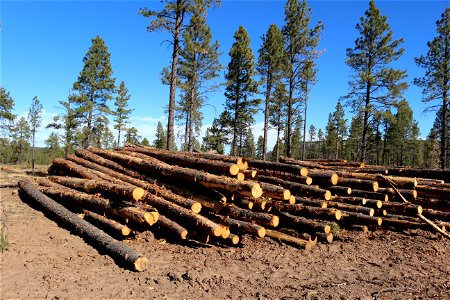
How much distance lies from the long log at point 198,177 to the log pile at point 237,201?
0.08 feet

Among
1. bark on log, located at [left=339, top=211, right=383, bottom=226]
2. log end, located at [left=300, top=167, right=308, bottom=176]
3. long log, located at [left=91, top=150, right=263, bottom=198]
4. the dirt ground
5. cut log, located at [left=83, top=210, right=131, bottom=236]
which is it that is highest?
log end, located at [left=300, top=167, right=308, bottom=176]

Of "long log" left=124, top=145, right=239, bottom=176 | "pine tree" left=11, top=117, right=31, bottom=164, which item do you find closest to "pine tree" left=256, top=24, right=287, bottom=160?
"long log" left=124, top=145, right=239, bottom=176

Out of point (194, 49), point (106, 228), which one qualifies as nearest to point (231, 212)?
point (106, 228)

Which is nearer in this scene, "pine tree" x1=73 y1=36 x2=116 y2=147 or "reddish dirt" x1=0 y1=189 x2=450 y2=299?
"reddish dirt" x1=0 y1=189 x2=450 y2=299

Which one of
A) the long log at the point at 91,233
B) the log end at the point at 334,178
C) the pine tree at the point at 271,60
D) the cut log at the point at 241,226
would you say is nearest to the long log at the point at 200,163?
the cut log at the point at 241,226

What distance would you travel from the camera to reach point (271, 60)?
25.4 metres

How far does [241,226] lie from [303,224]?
1.59 metres

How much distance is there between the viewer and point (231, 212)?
23.9 ft

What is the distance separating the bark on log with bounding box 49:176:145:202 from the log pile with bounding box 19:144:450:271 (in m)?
0.02

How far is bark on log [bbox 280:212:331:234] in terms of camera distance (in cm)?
714

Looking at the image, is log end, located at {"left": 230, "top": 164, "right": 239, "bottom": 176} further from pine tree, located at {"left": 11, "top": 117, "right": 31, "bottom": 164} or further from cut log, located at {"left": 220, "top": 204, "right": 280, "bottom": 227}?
pine tree, located at {"left": 11, "top": 117, "right": 31, "bottom": 164}

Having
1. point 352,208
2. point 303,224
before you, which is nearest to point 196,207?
point 303,224

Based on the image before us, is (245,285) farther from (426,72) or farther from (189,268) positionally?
(426,72)

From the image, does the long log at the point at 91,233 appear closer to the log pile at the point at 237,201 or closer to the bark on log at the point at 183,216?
the log pile at the point at 237,201
